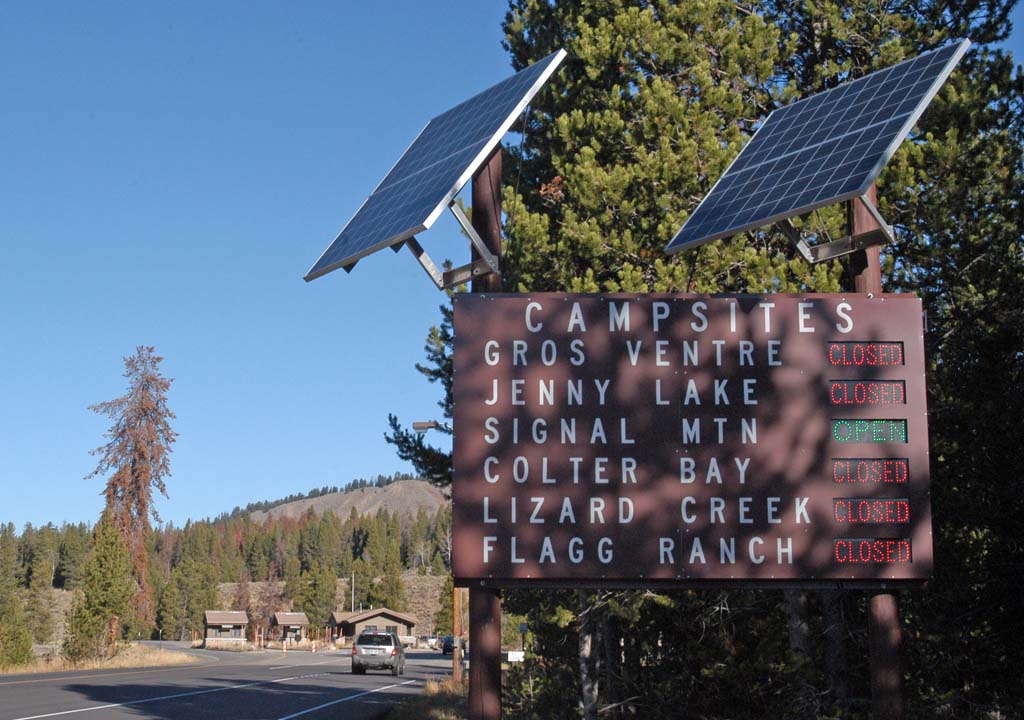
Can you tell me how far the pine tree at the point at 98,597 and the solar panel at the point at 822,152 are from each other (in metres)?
44.8

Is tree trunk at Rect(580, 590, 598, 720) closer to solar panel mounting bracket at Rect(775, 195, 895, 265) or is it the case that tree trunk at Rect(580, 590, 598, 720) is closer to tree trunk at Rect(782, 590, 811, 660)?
tree trunk at Rect(782, 590, 811, 660)

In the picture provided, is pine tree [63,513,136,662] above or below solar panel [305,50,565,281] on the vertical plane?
below

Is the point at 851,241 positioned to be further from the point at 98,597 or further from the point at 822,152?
the point at 98,597

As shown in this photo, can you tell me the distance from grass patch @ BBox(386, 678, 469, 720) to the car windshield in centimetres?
1710

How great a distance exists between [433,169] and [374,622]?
10999 cm

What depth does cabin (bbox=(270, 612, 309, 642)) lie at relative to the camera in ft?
413

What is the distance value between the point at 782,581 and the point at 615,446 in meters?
1.56

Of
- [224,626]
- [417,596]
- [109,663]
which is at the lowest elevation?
[417,596]

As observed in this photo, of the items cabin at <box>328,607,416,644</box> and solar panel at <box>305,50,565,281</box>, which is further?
cabin at <box>328,607,416,644</box>

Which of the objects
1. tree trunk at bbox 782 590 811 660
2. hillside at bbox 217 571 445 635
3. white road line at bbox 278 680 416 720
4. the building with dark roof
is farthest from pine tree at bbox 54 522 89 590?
tree trunk at bbox 782 590 811 660

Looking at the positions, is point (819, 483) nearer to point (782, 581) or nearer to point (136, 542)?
point (782, 581)

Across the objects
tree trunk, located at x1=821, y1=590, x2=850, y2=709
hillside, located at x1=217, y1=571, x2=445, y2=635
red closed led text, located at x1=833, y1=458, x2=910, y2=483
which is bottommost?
hillside, located at x1=217, y1=571, x2=445, y2=635

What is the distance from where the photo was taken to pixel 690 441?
8750mm

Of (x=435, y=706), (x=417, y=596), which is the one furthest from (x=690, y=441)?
(x=417, y=596)
